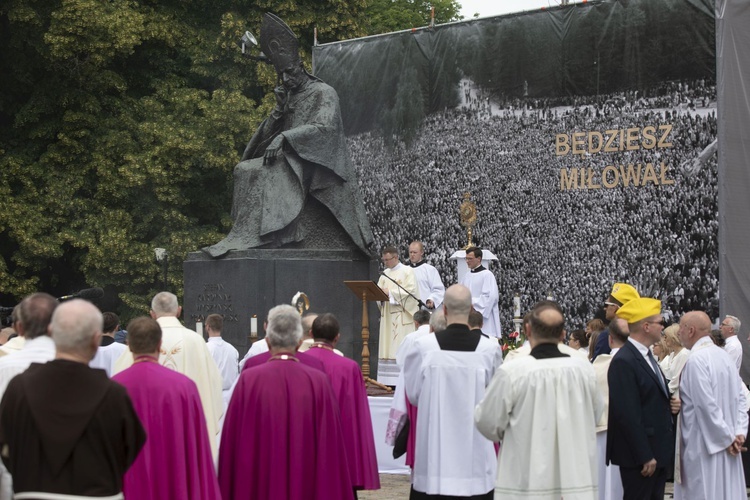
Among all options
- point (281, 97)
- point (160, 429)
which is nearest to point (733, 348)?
point (281, 97)

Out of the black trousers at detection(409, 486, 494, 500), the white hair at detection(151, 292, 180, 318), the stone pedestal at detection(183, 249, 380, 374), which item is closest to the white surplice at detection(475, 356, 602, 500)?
the black trousers at detection(409, 486, 494, 500)

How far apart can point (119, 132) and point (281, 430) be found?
20792 mm

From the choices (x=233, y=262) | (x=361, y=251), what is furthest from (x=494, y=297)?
(x=233, y=262)

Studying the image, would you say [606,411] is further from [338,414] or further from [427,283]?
[427,283]

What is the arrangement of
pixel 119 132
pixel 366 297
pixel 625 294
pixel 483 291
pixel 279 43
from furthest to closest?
pixel 119 132 < pixel 483 291 < pixel 279 43 < pixel 366 297 < pixel 625 294

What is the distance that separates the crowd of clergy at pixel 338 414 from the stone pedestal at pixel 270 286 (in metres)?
6.71

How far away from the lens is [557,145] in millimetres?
20219

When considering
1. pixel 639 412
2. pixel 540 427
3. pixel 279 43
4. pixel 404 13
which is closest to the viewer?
pixel 540 427

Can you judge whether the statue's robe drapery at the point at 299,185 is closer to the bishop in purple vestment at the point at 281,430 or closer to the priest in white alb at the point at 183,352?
the priest in white alb at the point at 183,352

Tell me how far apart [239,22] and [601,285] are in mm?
11549

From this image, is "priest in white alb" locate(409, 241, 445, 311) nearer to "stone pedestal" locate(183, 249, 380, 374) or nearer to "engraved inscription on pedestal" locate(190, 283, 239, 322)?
"stone pedestal" locate(183, 249, 380, 374)

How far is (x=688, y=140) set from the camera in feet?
60.5

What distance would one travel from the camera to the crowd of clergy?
4.74 metres

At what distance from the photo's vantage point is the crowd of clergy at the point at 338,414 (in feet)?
15.5
